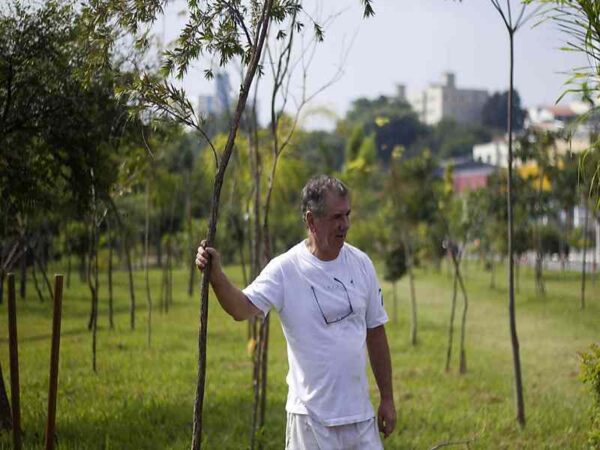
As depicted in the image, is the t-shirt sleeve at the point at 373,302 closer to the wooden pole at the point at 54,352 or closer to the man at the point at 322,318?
the man at the point at 322,318

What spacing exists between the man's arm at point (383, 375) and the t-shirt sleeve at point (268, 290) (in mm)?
447

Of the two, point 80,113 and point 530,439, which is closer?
point 80,113

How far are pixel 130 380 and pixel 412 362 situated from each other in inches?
163

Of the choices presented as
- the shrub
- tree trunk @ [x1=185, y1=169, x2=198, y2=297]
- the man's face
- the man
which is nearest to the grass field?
the shrub

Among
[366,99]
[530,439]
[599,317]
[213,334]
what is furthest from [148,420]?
[366,99]

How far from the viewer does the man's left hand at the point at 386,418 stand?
356 cm

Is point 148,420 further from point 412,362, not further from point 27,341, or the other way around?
point 412,362

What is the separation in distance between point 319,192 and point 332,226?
153 mm

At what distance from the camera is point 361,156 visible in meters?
24.3

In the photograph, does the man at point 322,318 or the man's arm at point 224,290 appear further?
the man at point 322,318

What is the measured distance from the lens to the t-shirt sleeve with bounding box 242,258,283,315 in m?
3.35

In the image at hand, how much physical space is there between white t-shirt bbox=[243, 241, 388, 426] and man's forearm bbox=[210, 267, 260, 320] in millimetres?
44

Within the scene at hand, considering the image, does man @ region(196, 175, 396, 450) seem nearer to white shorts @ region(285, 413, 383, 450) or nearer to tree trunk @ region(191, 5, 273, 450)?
white shorts @ region(285, 413, 383, 450)

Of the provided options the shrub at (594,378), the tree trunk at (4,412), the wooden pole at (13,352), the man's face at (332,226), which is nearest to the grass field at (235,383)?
the tree trunk at (4,412)
